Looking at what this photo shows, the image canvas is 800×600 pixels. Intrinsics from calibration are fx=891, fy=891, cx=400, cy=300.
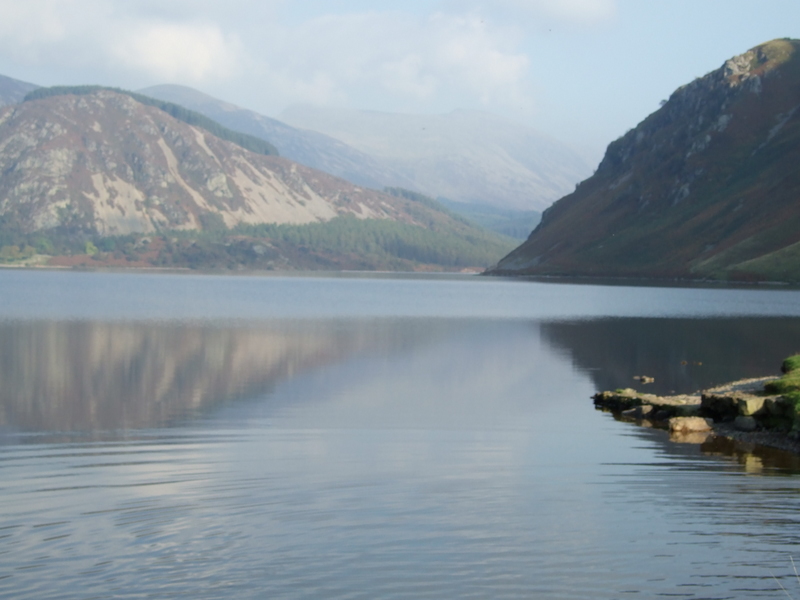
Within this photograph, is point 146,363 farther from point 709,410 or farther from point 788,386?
point 788,386

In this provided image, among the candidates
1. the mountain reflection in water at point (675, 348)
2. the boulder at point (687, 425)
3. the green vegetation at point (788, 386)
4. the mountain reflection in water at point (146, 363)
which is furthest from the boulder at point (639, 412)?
the mountain reflection in water at point (146, 363)

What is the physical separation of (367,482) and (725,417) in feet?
54.5

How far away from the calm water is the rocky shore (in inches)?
43.9

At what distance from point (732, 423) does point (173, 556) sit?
23.1 m

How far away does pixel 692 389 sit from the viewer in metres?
45.3

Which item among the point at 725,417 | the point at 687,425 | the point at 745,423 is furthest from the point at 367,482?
the point at 725,417

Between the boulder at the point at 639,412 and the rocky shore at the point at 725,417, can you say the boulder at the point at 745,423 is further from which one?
the boulder at the point at 639,412

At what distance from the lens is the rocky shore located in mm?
31422

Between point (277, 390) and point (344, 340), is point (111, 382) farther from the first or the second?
point (344, 340)

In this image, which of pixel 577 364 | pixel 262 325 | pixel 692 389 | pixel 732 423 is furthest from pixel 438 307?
pixel 732 423

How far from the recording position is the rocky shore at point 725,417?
1237 inches

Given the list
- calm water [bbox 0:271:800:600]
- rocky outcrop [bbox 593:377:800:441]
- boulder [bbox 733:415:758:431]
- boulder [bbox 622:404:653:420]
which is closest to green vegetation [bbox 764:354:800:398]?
rocky outcrop [bbox 593:377:800:441]

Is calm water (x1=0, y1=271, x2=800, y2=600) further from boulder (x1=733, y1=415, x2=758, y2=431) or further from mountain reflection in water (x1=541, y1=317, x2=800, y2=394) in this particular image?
boulder (x1=733, y1=415, x2=758, y2=431)

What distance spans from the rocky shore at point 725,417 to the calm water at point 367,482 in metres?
1.12
